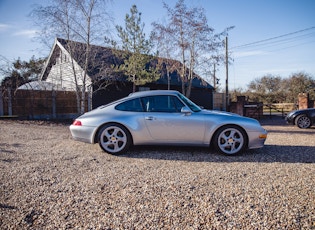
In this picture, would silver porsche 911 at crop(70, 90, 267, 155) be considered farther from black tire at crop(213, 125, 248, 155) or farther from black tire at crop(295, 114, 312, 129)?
black tire at crop(295, 114, 312, 129)

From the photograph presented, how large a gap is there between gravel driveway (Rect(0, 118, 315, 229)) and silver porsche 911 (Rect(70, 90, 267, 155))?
28 cm

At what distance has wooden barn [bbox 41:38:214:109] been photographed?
476 inches

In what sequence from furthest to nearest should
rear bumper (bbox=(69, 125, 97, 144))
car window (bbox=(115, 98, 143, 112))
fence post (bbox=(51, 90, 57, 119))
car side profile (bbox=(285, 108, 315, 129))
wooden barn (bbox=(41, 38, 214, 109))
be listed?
fence post (bbox=(51, 90, 57, 119)) → wooden barn (bbox=(41, 38, 214, 109)) → car side profile (bbox=(285, 108, 315, 129)) → car window (bbox=(115, 98, 143, 112)) → rear bumper (bbox=(69, 125, 97, 144))

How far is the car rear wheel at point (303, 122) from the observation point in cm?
912

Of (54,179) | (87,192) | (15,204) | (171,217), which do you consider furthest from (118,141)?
(171,217)

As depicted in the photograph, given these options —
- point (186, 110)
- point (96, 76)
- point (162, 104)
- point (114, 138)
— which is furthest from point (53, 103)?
point (186, 110)

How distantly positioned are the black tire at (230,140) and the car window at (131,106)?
174 centimetres

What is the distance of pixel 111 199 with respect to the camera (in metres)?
2.41

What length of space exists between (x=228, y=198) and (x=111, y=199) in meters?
1.35

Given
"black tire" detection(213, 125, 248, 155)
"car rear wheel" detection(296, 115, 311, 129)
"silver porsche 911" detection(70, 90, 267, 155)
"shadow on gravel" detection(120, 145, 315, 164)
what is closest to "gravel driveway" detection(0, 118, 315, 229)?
"shadow on gravel" detection(120, 145, 315, 164)

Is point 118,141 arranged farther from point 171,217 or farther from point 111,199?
point 171,217

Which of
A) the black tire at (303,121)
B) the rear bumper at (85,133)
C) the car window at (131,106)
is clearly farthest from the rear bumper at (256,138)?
the black tire at (303,121)

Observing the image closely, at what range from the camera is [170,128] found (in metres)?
4.34

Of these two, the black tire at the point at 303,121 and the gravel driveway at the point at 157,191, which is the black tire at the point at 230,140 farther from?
the black tire at the point at 303,121
